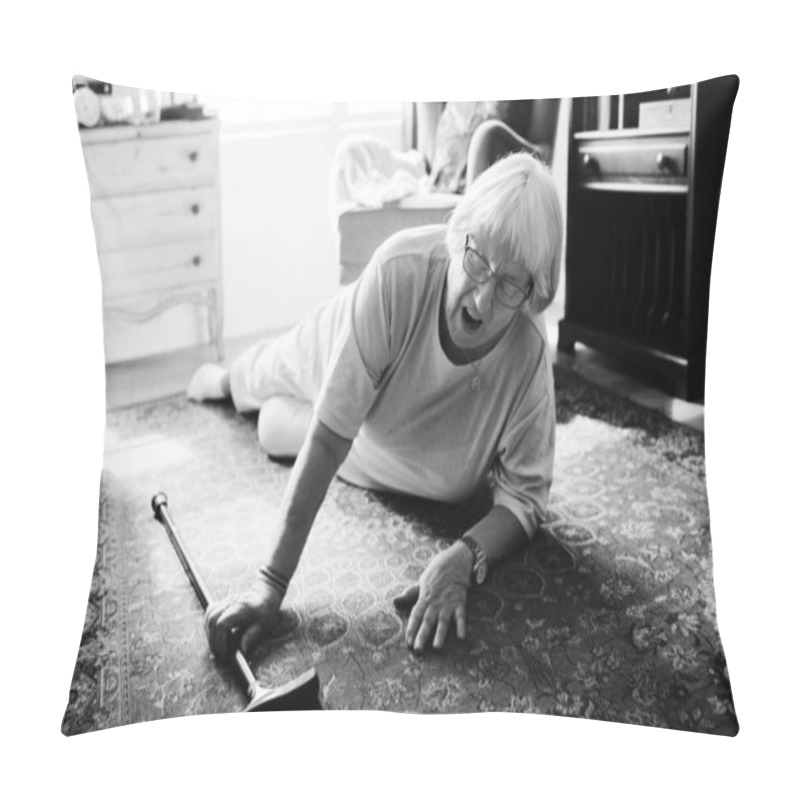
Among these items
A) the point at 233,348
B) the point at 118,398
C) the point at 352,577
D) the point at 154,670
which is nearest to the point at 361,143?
the point at 233,348

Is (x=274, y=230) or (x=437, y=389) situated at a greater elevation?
(x=274, y=230)

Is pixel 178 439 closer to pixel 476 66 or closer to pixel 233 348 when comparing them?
pixel 233 348

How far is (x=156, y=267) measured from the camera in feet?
4.25

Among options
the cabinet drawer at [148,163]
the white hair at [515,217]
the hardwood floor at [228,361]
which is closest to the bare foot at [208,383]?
the hardwood floor at [228,361]

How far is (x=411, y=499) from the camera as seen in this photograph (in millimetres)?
1347

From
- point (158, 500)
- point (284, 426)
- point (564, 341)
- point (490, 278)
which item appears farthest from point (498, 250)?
point (158, 500)

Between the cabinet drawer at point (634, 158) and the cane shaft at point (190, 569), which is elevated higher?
the cabinet drawer at point (634, 158)

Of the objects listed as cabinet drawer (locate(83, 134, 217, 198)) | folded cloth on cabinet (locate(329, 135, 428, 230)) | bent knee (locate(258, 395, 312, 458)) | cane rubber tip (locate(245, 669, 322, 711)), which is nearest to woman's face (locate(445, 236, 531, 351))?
folded cloth on cabinet (locate(329, 135, 428, 230))

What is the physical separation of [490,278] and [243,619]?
1.72ft

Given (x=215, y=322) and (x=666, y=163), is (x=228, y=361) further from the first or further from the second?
(x=666, y=163)

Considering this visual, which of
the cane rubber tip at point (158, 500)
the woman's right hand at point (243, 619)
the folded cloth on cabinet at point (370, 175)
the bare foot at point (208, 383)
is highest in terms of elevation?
the folded cloth on cabinet at point (370, 175)

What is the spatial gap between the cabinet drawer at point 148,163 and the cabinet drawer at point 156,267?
0.08m

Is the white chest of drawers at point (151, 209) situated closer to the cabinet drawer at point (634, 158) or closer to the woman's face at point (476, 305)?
the woman's face at point (476, 305)

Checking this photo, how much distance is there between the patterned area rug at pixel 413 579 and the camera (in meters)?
1.25
